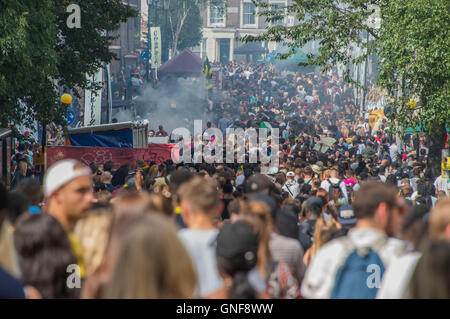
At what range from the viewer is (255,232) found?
4.73 m

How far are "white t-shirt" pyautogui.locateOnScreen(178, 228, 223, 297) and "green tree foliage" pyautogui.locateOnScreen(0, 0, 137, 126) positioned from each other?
31.4 feet

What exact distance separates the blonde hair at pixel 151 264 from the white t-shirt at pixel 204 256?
1105mm

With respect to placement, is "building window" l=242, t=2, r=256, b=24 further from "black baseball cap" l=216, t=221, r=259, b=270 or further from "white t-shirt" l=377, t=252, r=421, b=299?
"white t-shirt" l=377, t=252, r=421, b=299

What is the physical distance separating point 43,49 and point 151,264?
1243 cm

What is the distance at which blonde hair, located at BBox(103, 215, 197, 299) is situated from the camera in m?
2.88

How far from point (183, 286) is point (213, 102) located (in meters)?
36.6

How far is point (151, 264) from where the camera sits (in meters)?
2.88

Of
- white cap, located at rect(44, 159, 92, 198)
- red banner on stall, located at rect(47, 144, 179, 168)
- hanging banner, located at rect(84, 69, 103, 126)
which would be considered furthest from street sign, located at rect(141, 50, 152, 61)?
white cap, located at rect(44, 159, 92, 198)

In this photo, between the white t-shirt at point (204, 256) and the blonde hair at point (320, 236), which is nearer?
the white t-shirt at point (204, 256)

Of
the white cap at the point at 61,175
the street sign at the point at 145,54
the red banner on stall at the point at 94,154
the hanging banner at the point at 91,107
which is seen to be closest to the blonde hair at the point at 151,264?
the white cap at the point at 61,175

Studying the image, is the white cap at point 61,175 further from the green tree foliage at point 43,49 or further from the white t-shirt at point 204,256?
the green tree foliage at point 43,49

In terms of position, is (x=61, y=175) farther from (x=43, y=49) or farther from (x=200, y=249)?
(x=43, y=49)

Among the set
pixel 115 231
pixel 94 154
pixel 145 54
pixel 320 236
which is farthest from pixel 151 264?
pixel 145 54

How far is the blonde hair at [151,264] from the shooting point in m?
2.88
